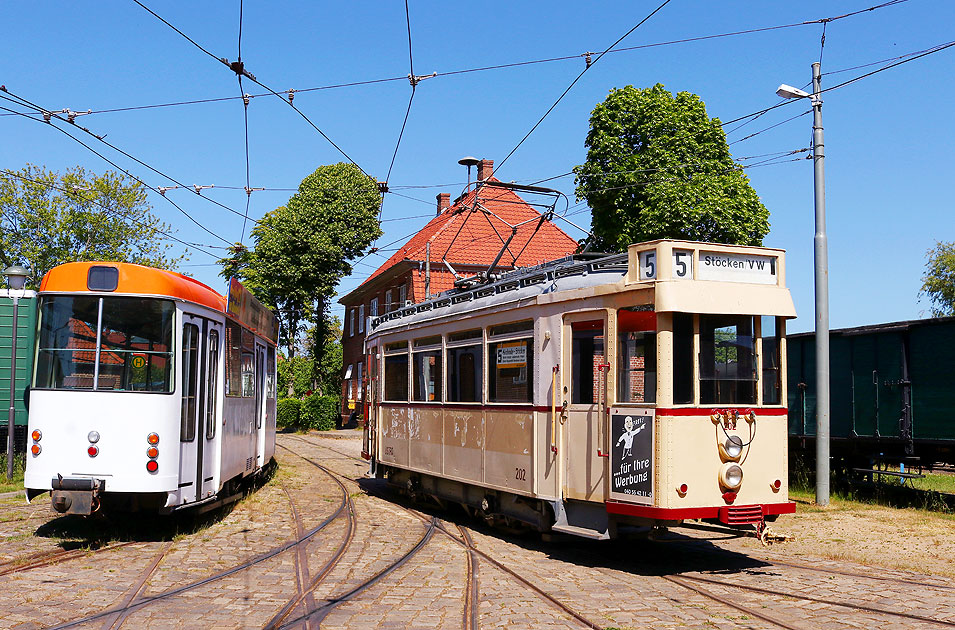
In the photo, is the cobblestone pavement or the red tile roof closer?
the cobblestone pavement

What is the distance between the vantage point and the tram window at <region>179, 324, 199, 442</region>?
32.5 ft

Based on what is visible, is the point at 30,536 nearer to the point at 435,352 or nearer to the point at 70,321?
the point at 70,321

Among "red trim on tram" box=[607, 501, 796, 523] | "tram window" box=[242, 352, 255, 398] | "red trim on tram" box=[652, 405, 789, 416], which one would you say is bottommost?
"red trim on tram" box=[607, 501, 796, 523]

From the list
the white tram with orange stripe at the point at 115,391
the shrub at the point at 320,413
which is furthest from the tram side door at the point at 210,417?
the shrub at the point at 320,413

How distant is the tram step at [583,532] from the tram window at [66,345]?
17.1 ft

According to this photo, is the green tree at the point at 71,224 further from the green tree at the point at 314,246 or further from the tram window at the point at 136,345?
the tram window at the point at 136,345

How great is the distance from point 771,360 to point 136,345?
672 centimetres

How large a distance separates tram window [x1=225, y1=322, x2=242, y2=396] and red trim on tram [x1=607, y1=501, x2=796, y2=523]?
557cm

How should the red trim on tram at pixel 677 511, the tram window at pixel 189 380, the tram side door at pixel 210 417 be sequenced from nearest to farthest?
the red trim on tram at pixel 677 511, the tram window at pixel 189 380, the tram side door at pixel 210 417

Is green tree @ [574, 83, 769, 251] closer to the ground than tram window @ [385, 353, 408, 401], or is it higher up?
higher up

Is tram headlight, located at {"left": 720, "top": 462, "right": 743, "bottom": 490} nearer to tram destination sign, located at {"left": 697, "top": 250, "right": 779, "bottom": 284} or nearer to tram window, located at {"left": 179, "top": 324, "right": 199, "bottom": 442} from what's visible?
tram destination sign, located at {"left": 697, "top": 250, "right": 779, "bottom": 284}

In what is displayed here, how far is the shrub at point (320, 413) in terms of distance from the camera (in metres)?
42.3

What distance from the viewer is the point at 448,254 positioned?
39562 mm

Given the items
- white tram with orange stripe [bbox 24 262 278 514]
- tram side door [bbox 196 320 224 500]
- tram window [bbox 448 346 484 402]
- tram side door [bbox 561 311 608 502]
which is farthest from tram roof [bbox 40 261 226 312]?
tram side door [bbox 561 311 608 502]
